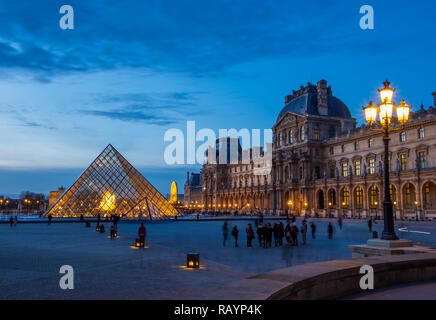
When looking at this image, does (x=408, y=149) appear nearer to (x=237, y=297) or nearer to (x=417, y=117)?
(x=417, y=117)

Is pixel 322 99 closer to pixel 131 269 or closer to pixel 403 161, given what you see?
pixel 403 161

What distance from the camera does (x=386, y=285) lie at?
24.0 feet

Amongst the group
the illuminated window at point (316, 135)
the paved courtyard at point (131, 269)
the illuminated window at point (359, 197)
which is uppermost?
the illuminated window at point (316, 135)

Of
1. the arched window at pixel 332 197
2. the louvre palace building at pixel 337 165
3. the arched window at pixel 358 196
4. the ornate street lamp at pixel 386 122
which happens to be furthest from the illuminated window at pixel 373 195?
the ornate street lamp at pixel 386 122

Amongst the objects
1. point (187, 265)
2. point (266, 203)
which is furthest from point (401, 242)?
point (266, 203)

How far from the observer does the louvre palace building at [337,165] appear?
4612cm

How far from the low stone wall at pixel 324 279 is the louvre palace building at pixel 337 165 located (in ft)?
129

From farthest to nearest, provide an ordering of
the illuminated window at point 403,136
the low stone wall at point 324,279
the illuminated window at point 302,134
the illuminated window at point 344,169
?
the illuminated window at point 302,134, the illuminated window at point 344,169, the illuminated window at point 403,136, the low stone wall at point 324,279

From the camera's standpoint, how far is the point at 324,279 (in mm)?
6203

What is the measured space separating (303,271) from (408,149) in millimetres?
48155

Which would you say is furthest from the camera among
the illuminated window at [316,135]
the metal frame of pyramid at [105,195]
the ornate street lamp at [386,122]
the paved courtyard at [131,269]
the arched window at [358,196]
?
the illuminated window at [316,135]

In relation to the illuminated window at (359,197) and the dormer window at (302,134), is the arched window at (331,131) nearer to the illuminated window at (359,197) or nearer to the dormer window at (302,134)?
the dormer window at (302,134)

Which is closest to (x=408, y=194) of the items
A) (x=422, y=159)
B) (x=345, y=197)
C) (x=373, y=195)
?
(x=422, y=159)

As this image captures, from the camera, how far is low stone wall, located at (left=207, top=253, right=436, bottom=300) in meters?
5.14
